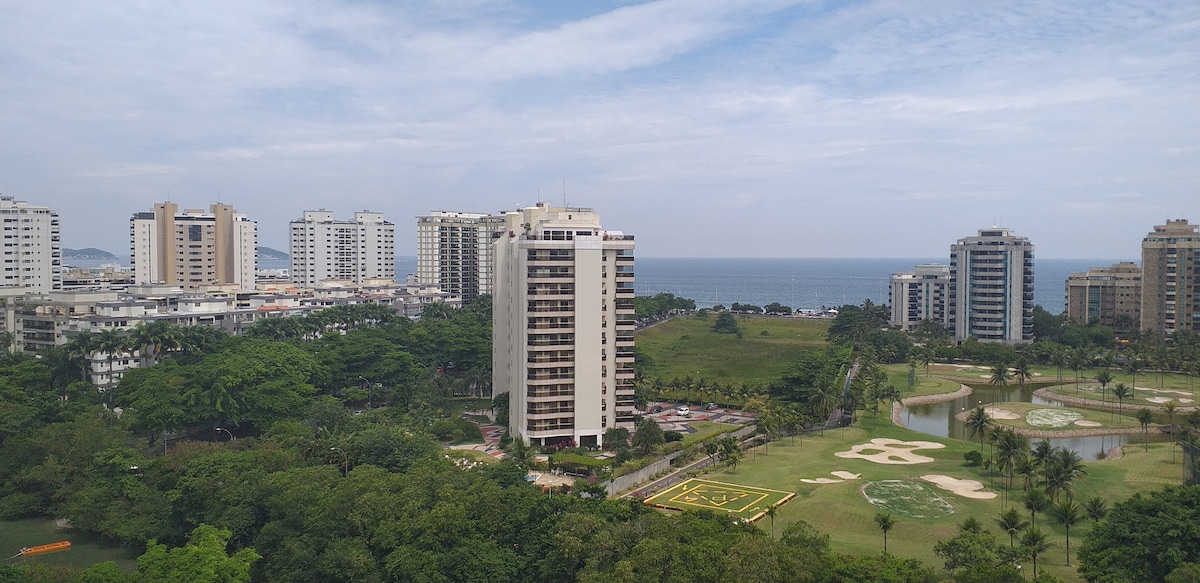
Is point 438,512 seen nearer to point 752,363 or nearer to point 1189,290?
point 752,363

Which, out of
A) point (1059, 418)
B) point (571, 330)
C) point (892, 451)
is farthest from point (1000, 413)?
point (571, 330)

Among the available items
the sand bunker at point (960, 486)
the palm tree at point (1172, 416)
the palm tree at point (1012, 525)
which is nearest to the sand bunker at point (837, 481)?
the sand bunker at point (960, 486)

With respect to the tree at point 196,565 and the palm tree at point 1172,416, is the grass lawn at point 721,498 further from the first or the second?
the palm tree at point 1172,416

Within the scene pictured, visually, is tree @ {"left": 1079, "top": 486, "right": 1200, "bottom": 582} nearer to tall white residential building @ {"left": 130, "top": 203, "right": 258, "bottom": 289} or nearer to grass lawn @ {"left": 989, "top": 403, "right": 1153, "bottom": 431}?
grass lawn @ {"left": 989, "top": 403, "right": 1153, "bottom": 431}

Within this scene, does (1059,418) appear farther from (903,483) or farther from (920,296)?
(920,296)

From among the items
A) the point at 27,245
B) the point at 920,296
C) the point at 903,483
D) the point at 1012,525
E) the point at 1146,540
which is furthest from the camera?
the point at 920,296
